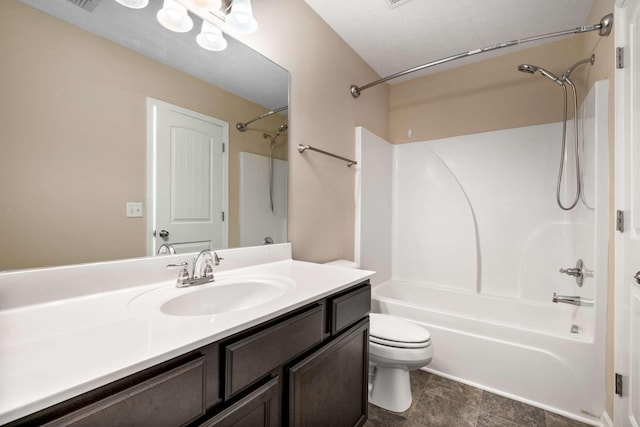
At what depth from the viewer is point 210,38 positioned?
1.26 meters

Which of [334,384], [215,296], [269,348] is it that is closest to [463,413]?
[334,384]

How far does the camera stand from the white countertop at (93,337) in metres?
0.44

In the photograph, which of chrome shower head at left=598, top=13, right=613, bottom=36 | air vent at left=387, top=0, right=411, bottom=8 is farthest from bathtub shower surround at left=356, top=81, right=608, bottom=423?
air vent at left=387, top=0, right=411, bottom=8

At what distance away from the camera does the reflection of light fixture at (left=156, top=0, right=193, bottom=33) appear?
1097 millimetres

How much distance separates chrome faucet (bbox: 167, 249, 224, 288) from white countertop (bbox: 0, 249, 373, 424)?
5 cm

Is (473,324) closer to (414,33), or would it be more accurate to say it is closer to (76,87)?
(414,33)

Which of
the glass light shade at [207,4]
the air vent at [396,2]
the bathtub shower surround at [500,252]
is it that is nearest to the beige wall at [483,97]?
the bathtub shower surround at [500,252]

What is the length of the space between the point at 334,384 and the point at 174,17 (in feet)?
5.31

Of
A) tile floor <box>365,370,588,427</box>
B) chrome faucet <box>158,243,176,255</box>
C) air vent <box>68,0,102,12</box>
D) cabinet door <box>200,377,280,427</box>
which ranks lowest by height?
tile floor <box>365,370,588,427</box>

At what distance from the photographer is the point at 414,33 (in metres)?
2.07

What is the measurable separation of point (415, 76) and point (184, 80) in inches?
91.9

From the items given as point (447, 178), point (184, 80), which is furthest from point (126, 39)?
point (447, 178)

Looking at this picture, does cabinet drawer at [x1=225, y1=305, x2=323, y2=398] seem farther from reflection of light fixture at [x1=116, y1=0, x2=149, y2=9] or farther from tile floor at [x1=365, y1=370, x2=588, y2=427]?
reflection of light fixture at [x1=116, y1=0, x2=149, y2=9]

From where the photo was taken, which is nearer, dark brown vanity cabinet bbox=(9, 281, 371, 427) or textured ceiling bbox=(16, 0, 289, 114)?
dark brown vanity cabinet bbox=(9, 281, 371, 427)
